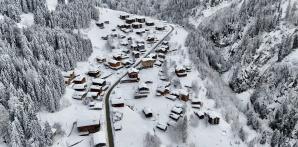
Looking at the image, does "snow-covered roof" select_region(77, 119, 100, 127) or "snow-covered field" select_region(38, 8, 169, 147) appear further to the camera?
"snow-covered roof" select_region(77, 119, 100, 127)

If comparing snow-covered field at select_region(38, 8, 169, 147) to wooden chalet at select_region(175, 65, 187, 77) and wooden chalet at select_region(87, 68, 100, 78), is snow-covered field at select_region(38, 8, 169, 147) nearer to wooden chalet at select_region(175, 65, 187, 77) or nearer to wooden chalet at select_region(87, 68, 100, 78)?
wooden chalet at select_region(87, 68, 100, 78)

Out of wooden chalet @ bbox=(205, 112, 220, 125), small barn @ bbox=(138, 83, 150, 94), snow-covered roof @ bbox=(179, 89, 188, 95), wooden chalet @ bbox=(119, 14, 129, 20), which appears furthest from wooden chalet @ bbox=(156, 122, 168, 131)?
wooden chalet @ bbox=(119, 14, 129, 20)

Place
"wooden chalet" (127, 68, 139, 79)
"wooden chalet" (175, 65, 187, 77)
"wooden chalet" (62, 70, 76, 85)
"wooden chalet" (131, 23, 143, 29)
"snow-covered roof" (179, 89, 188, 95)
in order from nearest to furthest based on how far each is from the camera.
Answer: "snow-covered roof" (179, 89, 188, 95) < "wooden chalet" (62, 70, 76, 85) < "wooden chalet" (127, 68, 139, 79) < "wooden chalet" (175, 65, 187, 77) < "wooden chalet" (131, 23, 143, 29)

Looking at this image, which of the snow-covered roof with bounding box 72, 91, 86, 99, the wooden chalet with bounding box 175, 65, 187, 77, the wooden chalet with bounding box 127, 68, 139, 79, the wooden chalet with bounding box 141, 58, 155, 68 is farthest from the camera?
the wooden chalet with bounding box 141, 58, 155, 68

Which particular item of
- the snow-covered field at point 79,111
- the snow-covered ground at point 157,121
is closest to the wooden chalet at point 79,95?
the snow-covered field at point 79,111

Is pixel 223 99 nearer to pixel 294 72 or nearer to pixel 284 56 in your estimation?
pixel 294 72

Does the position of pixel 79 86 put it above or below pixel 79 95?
above

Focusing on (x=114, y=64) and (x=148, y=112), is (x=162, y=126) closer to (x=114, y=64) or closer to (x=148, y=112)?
(x=148, y=112)

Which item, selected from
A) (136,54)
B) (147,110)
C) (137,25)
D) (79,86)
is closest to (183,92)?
(147,110)

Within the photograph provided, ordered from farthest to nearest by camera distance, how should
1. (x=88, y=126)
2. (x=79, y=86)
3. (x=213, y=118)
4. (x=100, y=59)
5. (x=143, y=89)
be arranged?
(x=100, y=59) → (x=143, y=89) → (x=79, y=86) → (x=213, y=118) → (x=88, y=126)
